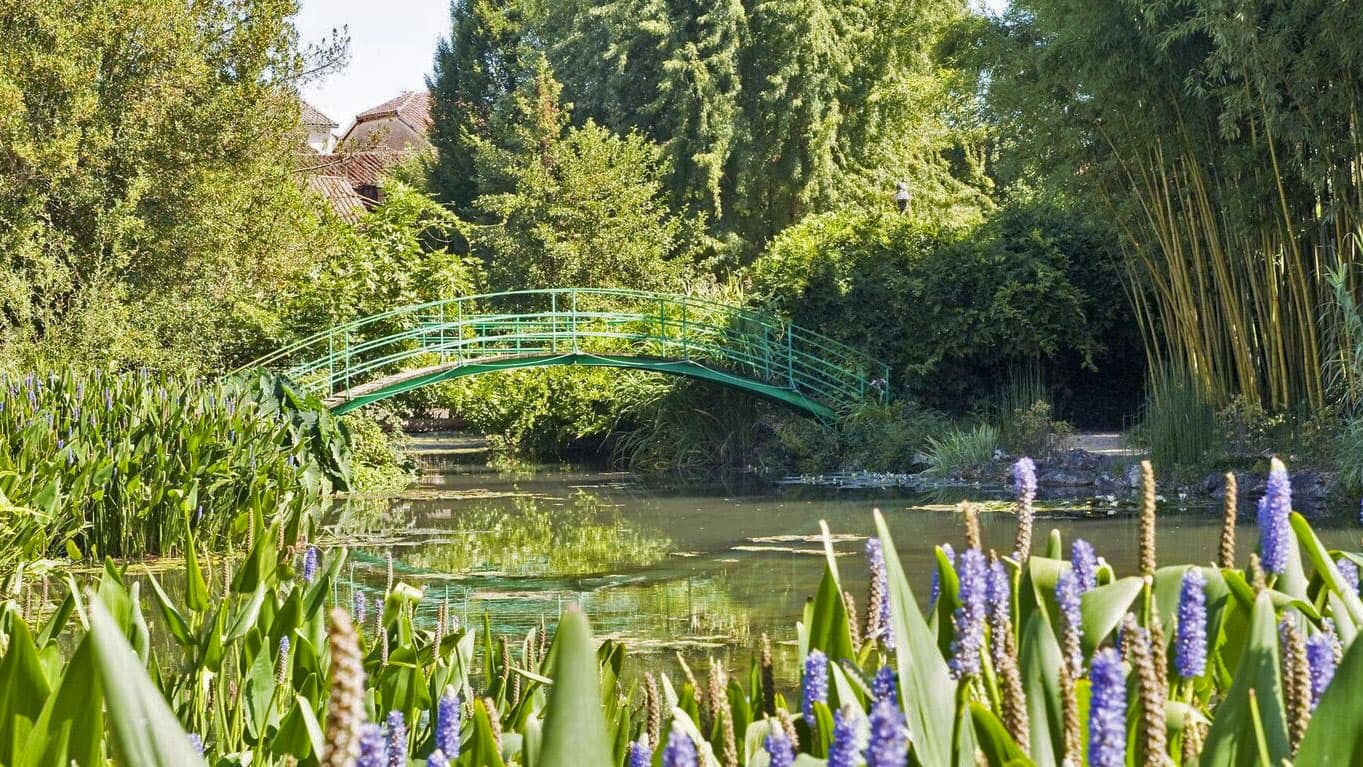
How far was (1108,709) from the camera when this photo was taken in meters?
0.99

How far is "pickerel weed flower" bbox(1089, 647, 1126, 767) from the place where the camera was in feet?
3.19

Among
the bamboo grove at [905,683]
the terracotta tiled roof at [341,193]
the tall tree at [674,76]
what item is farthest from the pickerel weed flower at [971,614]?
the terracotta tiled roof at [341,193]

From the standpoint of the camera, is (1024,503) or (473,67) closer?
(1024,503)

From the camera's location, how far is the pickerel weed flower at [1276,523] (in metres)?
1.52

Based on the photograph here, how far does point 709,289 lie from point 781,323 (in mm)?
3290

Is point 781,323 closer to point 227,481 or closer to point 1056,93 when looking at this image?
point 1056,93

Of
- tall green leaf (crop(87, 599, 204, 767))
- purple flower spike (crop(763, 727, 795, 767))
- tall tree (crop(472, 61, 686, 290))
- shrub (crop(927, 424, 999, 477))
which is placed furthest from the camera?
tall tree (crop(472, 61, 686, 290))

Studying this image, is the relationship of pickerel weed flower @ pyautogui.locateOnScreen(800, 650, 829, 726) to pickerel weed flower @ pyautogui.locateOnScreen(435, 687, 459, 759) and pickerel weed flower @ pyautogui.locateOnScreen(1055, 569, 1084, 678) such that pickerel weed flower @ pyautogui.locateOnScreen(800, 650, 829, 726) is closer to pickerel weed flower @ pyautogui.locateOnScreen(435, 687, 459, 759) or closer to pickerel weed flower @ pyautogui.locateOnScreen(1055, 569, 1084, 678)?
pickerel weed flower @ pyautogui.locateOnScreen(1055, 569, 1084, 678)

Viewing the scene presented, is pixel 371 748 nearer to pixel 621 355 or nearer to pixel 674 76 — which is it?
pixel 621 355

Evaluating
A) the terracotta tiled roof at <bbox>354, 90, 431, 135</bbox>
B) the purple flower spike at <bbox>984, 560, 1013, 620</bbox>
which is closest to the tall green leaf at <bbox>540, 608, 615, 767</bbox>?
the purple flower spike at <bbox>984, 560, 1013, 620</bbox>

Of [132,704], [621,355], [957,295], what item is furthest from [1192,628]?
[957,295]

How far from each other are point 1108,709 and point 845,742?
0.57 ft

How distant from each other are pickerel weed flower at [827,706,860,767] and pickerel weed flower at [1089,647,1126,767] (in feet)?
0.53

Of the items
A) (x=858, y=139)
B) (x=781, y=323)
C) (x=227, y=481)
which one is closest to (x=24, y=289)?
(x=227, y=481)
